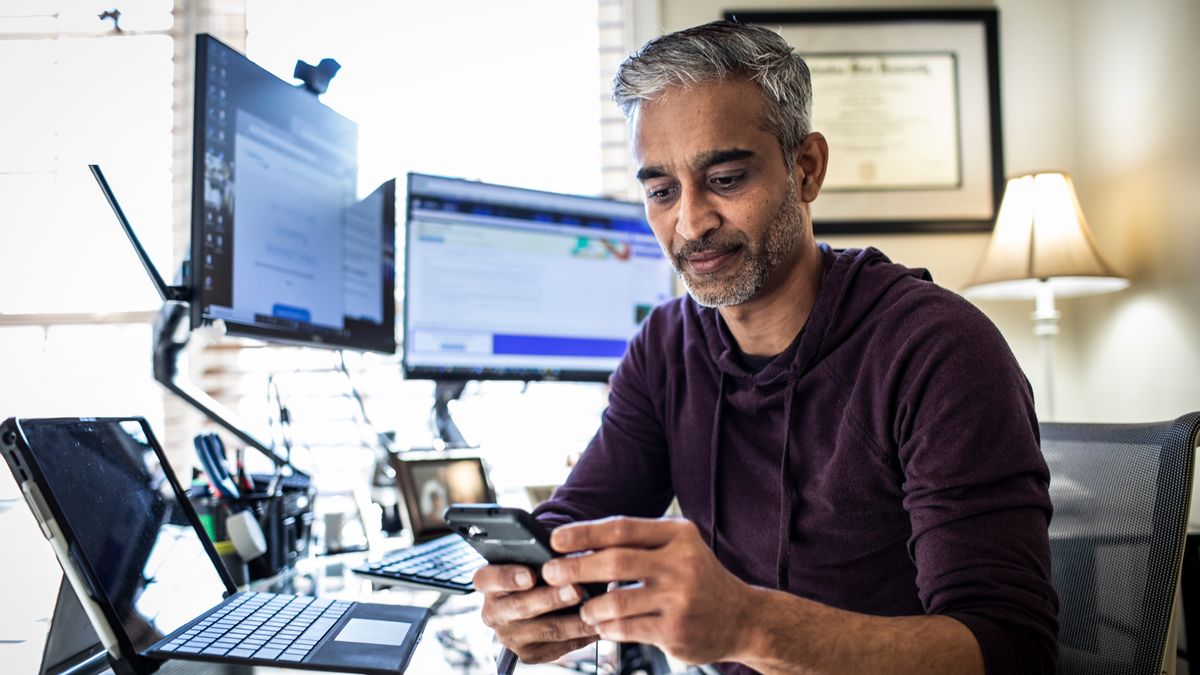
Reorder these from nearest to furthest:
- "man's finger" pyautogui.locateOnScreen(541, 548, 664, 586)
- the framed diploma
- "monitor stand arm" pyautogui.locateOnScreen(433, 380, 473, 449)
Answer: "man's finger" pyautogui.locateOnScreen(541, 548, 664, 586), "monitor stand arm" pyautogui.locateOnScreen(433, 380, 473, 449), the framed diploma

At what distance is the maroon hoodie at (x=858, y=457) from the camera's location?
774 mm

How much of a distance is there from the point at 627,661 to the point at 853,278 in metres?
0.78

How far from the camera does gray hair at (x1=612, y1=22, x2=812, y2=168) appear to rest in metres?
1.08

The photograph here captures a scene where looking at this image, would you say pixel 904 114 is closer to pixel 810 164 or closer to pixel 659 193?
pixel 810 164

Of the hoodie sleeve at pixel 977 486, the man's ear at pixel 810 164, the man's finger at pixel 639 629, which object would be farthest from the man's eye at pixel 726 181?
the man's finger at pixel 639 629

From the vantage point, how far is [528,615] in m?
0.74

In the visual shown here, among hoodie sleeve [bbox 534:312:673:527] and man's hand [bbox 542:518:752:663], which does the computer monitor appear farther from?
man's hand [bbox 542:518:752:663]

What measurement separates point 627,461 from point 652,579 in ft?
1.99

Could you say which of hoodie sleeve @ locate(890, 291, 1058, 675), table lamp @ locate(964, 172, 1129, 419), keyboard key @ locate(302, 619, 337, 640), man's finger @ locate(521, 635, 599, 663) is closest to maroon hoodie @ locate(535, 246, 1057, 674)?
Answer: hoodie sleeve @ locate(890, 291, 1058, 675)

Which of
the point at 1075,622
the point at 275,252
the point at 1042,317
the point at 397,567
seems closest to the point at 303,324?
the point at 275,252

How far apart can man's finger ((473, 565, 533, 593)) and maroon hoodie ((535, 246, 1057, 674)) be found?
1.22 ft

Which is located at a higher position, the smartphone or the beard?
the beard

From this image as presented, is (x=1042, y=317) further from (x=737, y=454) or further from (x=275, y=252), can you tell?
(x=275, y=252)

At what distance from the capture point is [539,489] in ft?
5.00
